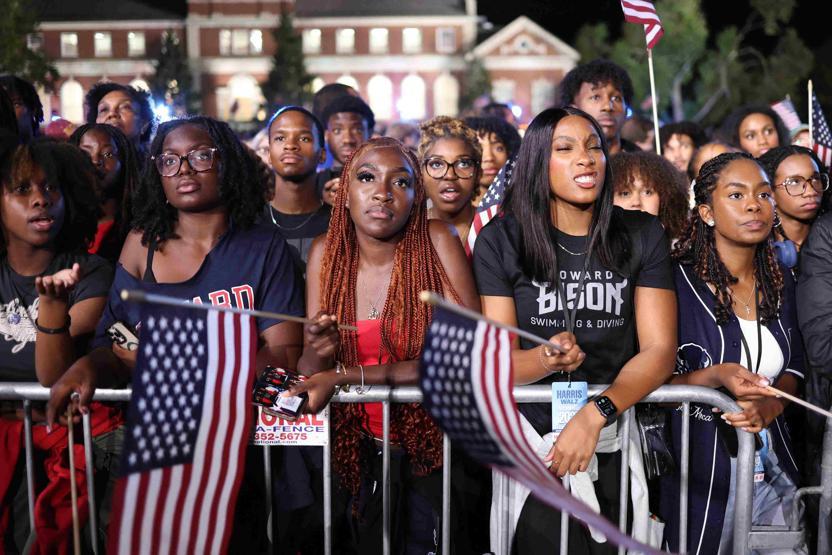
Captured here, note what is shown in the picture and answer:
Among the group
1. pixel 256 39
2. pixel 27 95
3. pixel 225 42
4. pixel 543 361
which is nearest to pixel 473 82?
pixel 256 39

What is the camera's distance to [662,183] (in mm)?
5438

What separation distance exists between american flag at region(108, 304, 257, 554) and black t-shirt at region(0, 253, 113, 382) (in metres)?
1.02

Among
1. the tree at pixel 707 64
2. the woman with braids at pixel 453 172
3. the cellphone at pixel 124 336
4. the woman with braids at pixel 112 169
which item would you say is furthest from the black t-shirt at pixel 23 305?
the tree at pixel 707 64

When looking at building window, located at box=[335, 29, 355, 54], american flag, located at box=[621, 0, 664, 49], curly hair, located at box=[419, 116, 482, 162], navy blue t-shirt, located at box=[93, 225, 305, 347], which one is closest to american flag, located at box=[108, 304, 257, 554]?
navy blue t-shirt, located at box=[93, 225, 305, 347]

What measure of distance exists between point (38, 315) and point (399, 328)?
4.86 feet

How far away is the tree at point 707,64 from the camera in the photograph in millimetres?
49125

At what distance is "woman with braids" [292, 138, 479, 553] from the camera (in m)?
4.21

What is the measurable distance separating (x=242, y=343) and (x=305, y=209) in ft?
8.20

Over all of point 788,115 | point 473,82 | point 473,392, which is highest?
point 473,82

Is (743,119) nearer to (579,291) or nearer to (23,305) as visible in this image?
(579,291)

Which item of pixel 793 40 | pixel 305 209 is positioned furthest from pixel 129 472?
pixel 793 40

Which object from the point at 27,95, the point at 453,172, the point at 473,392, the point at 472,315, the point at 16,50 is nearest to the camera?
the point at 472,315

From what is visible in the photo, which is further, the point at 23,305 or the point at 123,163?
the point at 123,163

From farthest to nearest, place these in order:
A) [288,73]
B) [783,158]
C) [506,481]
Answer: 1. [288,73]
2. [783,158]
3. [506,481]
